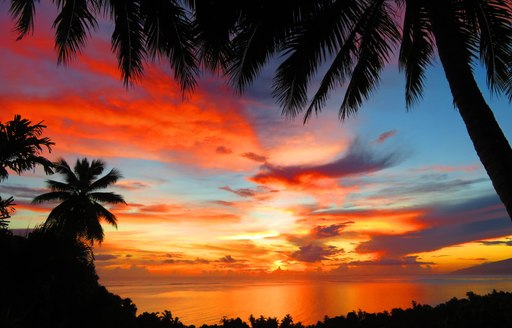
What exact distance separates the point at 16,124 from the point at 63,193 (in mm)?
17847

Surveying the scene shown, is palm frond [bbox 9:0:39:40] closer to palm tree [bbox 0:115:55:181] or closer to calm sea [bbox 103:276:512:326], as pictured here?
palm tree [bbox 0:115:55:181]

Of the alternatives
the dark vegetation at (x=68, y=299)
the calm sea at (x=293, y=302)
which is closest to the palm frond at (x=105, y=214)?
the calm sea at (x=293, y=302)

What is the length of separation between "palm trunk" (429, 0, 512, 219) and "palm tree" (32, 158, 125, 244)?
25.8 meters

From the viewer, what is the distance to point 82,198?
2694 centimetres

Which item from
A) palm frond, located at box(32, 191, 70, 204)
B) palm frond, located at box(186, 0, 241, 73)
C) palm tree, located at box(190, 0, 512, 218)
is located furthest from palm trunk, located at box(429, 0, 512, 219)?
palm frond, located at box(32, 191, 70, 204)

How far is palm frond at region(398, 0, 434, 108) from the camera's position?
7.17 meters

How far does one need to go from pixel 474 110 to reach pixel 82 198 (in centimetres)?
2735

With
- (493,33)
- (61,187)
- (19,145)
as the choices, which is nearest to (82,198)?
(61,187)

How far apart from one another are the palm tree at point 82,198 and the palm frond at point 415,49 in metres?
23.7

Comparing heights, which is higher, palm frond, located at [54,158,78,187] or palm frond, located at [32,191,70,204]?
palm frond, located at [54,158,78,187]

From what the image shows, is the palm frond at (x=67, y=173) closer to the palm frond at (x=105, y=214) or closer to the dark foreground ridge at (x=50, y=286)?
the palm frond at (x=105, y=214)

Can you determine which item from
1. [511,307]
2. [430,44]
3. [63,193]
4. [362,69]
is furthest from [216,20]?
[63,193]

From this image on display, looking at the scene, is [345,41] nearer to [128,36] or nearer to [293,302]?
[128,36]

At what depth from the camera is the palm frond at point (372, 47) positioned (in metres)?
7.83
